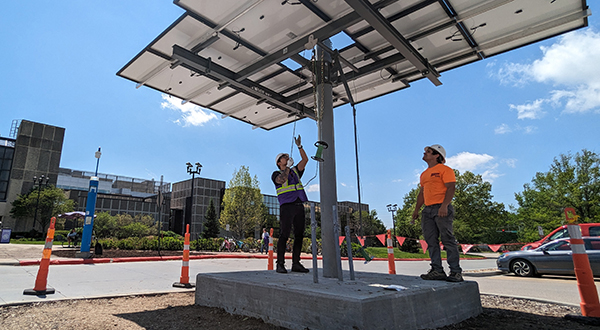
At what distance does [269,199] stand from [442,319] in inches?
2558

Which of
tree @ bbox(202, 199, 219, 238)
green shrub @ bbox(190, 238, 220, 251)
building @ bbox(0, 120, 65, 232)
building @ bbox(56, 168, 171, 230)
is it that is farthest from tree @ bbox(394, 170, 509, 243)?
building @ bbox(0, 120, 65, 232)

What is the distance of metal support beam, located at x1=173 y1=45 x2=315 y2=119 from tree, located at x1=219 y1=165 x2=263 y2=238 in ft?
107

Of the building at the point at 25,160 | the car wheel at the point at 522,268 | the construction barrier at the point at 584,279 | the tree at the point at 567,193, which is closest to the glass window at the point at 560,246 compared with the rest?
the car wheel at the point at 522,268

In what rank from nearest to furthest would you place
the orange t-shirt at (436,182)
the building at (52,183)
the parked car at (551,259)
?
the orange t-shirt at (436,182) → the parked car at (551,259) → the building at (52,183)

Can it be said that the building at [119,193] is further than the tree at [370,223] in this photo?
No

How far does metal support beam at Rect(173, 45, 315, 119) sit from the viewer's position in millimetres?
5688

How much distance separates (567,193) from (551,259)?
98.2 feet

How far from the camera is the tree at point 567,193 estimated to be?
29.9 meters

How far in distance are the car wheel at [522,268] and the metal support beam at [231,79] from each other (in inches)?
325

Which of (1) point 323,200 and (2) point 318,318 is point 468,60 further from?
(2) point 318,318

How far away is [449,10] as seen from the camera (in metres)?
4.94

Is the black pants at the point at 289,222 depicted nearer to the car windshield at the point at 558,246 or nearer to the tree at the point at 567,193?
the car windshield at the point at 558,246

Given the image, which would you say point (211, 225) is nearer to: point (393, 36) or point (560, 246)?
point (560, 246)

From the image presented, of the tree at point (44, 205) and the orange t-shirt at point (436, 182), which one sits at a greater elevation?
the tree at point (44, 205)
